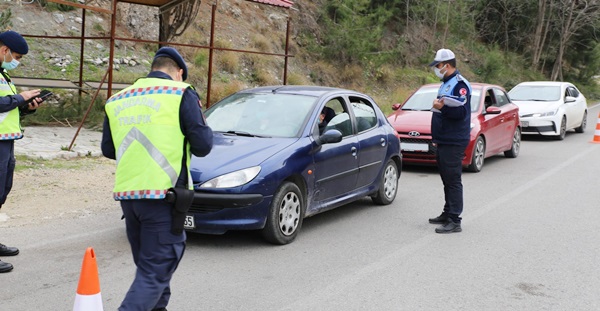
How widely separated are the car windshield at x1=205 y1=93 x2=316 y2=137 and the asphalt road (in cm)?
112

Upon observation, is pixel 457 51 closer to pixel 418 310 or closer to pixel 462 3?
pixel 462 3

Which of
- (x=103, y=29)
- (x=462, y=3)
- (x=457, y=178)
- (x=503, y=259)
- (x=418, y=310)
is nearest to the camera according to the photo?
(x=418, y=310)

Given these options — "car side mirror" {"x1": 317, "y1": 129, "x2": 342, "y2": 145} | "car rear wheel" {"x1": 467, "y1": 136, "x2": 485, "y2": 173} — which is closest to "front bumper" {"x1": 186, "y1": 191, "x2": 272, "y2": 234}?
"car side mirror" {"x1": 317, "y1": 129, "x2": 342, "y2": 145}

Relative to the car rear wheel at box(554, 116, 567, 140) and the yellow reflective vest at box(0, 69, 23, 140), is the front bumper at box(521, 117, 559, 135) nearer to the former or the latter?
the car rear wheel at box(554, 116, 567, 140)

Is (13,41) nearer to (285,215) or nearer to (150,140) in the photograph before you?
(150,140)

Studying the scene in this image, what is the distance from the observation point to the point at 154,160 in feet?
12.6

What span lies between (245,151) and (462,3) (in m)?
32.9

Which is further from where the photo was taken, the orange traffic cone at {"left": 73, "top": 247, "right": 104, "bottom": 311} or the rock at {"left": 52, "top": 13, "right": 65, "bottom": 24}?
the rock at {"left": 52, "top": 13, "right": 65, "bottom": 24}

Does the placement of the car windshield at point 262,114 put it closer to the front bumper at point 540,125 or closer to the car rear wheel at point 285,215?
the car rear wheel at point 285,215

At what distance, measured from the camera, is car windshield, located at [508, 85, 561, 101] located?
18250 millimetres

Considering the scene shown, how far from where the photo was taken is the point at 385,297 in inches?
208

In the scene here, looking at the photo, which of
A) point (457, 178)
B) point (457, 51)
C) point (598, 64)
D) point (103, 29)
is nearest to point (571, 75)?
point (598, 64)

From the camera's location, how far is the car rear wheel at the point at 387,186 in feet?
29.0

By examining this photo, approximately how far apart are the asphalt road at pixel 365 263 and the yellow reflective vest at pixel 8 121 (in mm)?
1093
